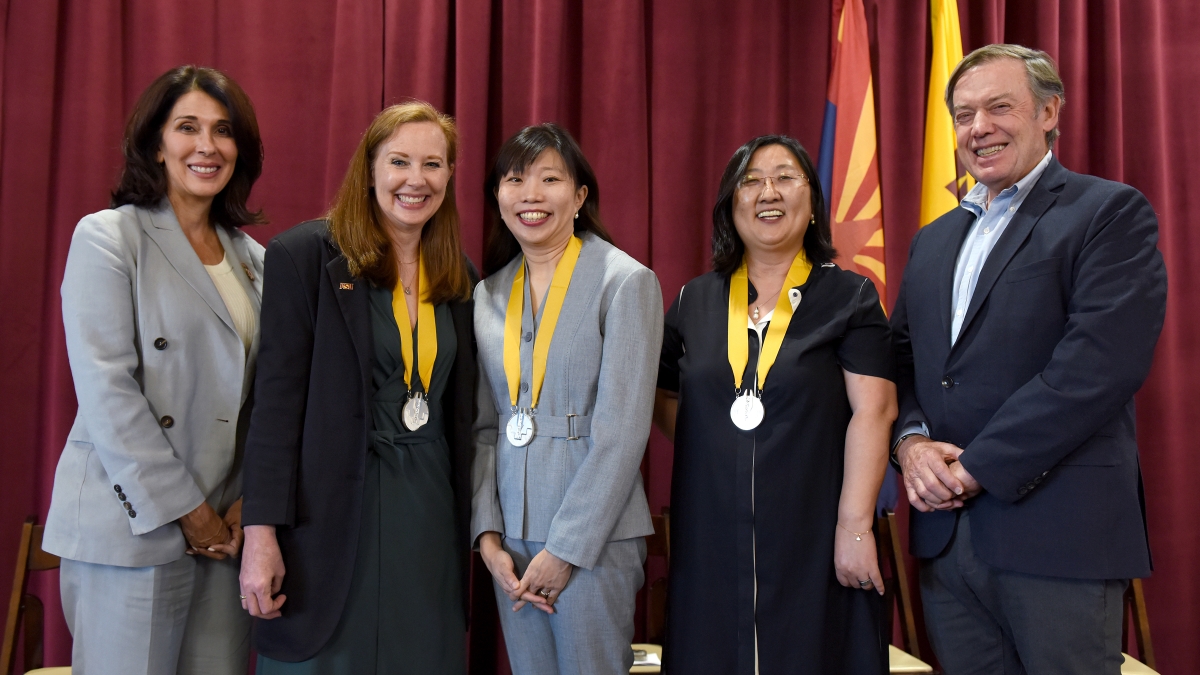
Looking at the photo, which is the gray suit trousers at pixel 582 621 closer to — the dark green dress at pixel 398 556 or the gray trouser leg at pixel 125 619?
the dark green dress at pixel 398 556

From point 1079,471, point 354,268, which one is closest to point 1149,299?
point 1079,471

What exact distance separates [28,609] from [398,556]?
Result: 1600 millimetres

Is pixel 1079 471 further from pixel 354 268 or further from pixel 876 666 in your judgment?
pixel 354 268

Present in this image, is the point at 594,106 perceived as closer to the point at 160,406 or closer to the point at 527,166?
the point at 527,166

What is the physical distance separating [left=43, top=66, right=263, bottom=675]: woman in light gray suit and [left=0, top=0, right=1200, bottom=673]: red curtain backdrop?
3.15 ft

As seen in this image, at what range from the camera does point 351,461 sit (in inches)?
76.4

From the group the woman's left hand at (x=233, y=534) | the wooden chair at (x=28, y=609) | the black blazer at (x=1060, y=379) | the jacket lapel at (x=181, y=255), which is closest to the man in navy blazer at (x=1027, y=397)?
the black blazer at (x=1060, y=379)

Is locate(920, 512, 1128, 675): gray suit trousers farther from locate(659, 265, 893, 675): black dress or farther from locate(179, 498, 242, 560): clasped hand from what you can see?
locate(179, 498, 242, 560): clasped hand

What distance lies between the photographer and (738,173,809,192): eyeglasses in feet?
7.41

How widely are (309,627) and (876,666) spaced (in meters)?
1.43

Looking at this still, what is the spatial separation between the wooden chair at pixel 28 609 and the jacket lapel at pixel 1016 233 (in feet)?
9.60

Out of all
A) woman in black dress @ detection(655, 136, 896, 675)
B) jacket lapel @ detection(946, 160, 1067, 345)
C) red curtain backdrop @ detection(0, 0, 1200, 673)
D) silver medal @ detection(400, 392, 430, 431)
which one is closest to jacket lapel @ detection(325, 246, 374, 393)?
silver medal @ detection(400, 392, 430, 431)

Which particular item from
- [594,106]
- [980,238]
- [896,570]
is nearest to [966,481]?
[980,238]

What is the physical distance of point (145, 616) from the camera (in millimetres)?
1994
